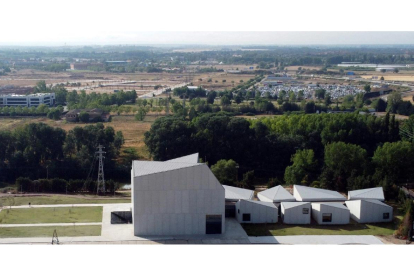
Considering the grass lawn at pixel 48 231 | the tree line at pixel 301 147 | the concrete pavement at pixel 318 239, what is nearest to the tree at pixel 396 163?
the tree line at pixel 301 147

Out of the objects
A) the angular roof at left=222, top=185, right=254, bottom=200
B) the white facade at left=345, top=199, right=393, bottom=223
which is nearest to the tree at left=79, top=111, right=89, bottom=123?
the angular roof at left=222, top=185, right=254, bottom=200

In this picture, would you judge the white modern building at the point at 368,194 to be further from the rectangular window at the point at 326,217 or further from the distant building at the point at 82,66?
the distant building at the point at 82,66

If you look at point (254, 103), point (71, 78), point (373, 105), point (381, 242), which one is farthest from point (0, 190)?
point (71, 78)

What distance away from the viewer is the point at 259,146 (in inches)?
542

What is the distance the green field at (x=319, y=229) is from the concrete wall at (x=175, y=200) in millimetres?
1013

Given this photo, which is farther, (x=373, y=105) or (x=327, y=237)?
(x=373, y=105)

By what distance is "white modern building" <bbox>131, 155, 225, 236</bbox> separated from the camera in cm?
808

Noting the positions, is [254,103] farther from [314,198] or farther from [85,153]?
[314,198]

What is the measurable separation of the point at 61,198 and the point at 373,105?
1698 centimetres

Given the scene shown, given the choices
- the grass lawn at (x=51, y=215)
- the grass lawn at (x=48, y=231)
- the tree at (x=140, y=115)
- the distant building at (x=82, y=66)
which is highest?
the distant building at (x=82, y=66)

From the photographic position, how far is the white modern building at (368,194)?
32.5ft

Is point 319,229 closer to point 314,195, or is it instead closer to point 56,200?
point 314,195

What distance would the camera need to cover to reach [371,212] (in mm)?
9266

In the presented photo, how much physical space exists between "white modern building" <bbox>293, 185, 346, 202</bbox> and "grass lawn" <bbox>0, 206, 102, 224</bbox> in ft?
13.3
